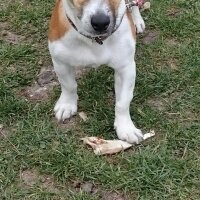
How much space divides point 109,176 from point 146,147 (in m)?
0.35

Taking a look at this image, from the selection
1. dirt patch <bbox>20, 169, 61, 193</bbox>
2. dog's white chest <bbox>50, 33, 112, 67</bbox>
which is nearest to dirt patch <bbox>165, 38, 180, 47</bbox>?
dog's white chest <bbox>50, 33, 112, 67</bbox>

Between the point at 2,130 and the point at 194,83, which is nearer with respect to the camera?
the point at 2,130

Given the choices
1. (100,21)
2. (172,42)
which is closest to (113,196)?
(100,21)

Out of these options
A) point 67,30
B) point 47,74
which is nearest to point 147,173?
point 67,30

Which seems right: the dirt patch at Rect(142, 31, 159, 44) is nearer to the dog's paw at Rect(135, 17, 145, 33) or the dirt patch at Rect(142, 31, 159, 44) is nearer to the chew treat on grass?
the dog's paw at Rect(135, 17, 145, 33)

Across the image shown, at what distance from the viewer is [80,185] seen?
3.14 m

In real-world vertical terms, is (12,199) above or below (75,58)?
below

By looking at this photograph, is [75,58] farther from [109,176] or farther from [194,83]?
[194,83]

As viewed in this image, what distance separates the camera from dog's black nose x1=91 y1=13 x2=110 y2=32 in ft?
9.01

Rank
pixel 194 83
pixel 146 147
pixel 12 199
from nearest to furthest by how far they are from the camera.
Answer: pixel 12 199 → pixel 146 147 → pixel 194 83

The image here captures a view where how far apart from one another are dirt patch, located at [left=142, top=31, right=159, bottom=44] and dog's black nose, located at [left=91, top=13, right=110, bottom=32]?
1497mm

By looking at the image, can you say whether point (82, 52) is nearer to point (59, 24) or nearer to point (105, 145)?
point (59, 24)

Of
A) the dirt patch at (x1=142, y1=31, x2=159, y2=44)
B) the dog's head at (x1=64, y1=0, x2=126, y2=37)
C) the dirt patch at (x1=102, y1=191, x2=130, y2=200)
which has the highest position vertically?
the dog's head at (x1=64, y1=0, x2=126, y2=37)

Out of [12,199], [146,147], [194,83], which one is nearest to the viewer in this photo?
[12,199]
